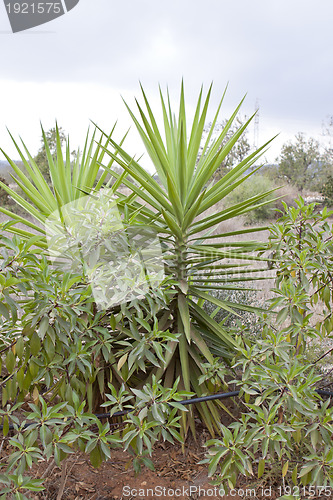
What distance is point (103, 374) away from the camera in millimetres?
2100

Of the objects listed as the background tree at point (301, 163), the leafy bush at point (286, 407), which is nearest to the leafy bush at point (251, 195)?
the background tree at point (301, 163)

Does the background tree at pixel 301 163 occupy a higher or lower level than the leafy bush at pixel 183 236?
higher

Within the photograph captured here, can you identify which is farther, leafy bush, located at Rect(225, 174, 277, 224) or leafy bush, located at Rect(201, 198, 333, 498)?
leafy bush, located at Rect(225, 174, 277, 224)

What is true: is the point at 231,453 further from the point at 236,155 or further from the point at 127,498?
the point at 236,155

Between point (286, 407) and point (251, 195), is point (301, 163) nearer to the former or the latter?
point (251, 195)

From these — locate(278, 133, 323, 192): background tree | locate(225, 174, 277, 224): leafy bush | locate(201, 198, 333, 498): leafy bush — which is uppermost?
locate(278, 133, 323, 192): background tree

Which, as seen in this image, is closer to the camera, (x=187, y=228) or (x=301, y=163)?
(x=187, y=228)

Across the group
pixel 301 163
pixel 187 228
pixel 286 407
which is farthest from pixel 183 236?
pixel 301 163

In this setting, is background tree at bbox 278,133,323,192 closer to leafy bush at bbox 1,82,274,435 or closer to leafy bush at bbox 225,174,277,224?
leafy bush at bbox 225,174,277,224

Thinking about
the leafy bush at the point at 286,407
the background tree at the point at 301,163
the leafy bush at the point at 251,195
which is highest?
the background tree at the point at 301,163

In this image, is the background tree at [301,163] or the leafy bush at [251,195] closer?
the leafy bush at [251,195]

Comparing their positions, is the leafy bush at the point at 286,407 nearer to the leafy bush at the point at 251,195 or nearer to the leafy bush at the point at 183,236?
the leafy bush at the point at 183,236

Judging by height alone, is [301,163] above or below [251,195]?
above

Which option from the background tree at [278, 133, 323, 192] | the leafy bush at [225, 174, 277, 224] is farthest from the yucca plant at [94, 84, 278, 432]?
the background tree at [278, 133, 323, 192]
